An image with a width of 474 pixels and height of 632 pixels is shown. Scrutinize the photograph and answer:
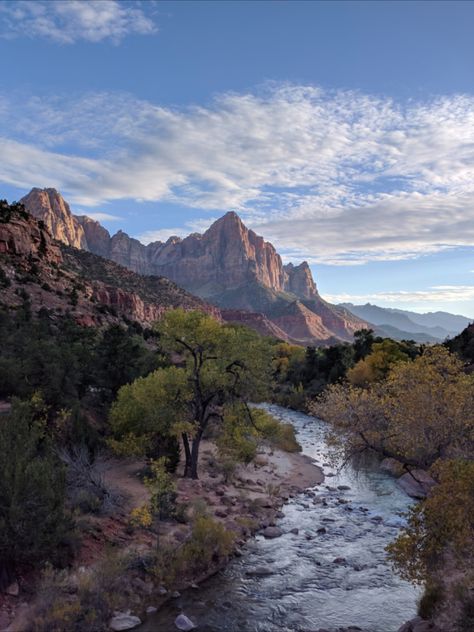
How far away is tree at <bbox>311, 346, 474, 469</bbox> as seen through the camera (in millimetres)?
16859

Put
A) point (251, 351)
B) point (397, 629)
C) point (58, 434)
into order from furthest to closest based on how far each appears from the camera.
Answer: point (251, 351) → point (58, 434) → point (397, 629)

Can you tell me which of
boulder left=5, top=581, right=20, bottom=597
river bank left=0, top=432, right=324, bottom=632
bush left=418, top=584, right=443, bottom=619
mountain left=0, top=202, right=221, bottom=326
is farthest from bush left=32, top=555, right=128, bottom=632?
mountain left=0, top=202, right=221, bottom=326

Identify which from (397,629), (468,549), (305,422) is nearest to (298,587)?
(397,629)

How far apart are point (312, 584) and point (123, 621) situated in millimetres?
7311

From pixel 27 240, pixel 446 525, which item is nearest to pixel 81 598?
pixel 446 525

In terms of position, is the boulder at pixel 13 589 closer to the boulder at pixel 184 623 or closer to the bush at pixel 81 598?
the bush at pixel 81 598

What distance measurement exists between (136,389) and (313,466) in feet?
58.2

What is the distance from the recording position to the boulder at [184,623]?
14.1m

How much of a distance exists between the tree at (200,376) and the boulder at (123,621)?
1170 cm

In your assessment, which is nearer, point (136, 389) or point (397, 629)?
point (397, 629)

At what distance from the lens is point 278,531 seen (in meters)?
22.6

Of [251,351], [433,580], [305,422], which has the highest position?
[251,351]

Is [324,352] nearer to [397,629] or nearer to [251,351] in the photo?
[251,351]

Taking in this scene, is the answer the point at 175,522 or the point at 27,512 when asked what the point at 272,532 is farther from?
the point at 27,512
